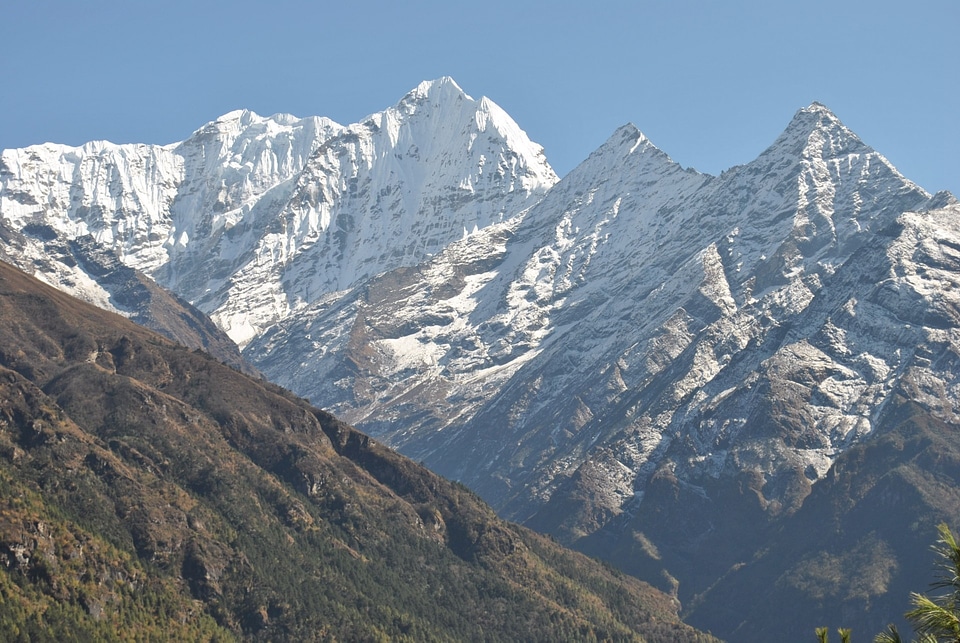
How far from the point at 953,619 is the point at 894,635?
3.23m

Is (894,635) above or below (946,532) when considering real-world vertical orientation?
below

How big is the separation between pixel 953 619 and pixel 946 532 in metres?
4.20

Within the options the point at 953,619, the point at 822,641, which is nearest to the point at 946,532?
the point at 953,619

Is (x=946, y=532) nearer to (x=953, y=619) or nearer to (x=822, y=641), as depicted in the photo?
(x=953, y=619)

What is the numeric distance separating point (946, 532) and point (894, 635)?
19.3 ft

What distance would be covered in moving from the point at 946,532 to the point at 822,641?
9004mm

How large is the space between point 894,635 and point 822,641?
415cm

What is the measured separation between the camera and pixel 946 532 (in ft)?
243

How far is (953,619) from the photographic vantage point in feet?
241

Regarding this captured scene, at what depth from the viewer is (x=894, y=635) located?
247ft

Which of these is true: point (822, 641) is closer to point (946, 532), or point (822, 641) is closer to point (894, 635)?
point (894, 635)

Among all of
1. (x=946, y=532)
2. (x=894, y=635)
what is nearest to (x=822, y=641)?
(x=894, y=635)

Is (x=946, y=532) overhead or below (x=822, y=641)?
overhead
